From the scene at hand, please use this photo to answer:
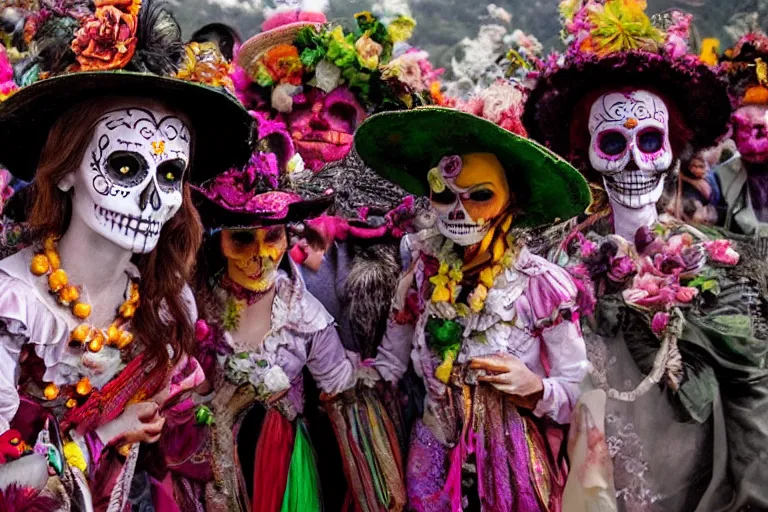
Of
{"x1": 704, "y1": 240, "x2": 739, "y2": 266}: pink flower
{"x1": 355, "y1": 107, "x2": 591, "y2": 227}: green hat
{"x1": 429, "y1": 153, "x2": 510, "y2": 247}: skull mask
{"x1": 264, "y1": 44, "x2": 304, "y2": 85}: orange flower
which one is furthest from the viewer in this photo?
{"x1": 264, "y1": 44, "x2": 304, "y2": 85}: orange flower

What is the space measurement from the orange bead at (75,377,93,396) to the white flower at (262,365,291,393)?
656mm

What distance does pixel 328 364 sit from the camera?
9.33 feet

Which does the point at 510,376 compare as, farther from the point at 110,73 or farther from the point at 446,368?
the point at 110,73

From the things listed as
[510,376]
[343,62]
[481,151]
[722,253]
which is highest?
[343,62]

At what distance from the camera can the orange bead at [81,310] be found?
216cm

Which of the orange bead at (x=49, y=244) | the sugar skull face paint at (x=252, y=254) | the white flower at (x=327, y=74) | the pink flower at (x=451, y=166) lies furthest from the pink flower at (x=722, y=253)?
the orange bead at (x=49, y=244)

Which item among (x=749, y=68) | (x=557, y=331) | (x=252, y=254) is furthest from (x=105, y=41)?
(x=749, y=68)

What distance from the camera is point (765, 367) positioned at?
2.59 metres

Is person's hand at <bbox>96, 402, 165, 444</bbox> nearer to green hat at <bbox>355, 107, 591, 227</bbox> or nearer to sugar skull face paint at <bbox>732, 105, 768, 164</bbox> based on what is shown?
green hat at <bbox>355, 107, 591, 227</bbox>

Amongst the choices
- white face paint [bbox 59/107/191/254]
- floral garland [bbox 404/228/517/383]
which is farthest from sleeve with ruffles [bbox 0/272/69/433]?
floral garland [bbox 404/228/517/383]

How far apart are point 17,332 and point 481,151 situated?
1.42 meters

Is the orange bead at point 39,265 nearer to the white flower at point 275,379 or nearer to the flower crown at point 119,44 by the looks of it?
the flower crown at point 119,44

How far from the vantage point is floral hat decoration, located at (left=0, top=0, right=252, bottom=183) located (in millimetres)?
2100

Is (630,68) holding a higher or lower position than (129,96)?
higher
